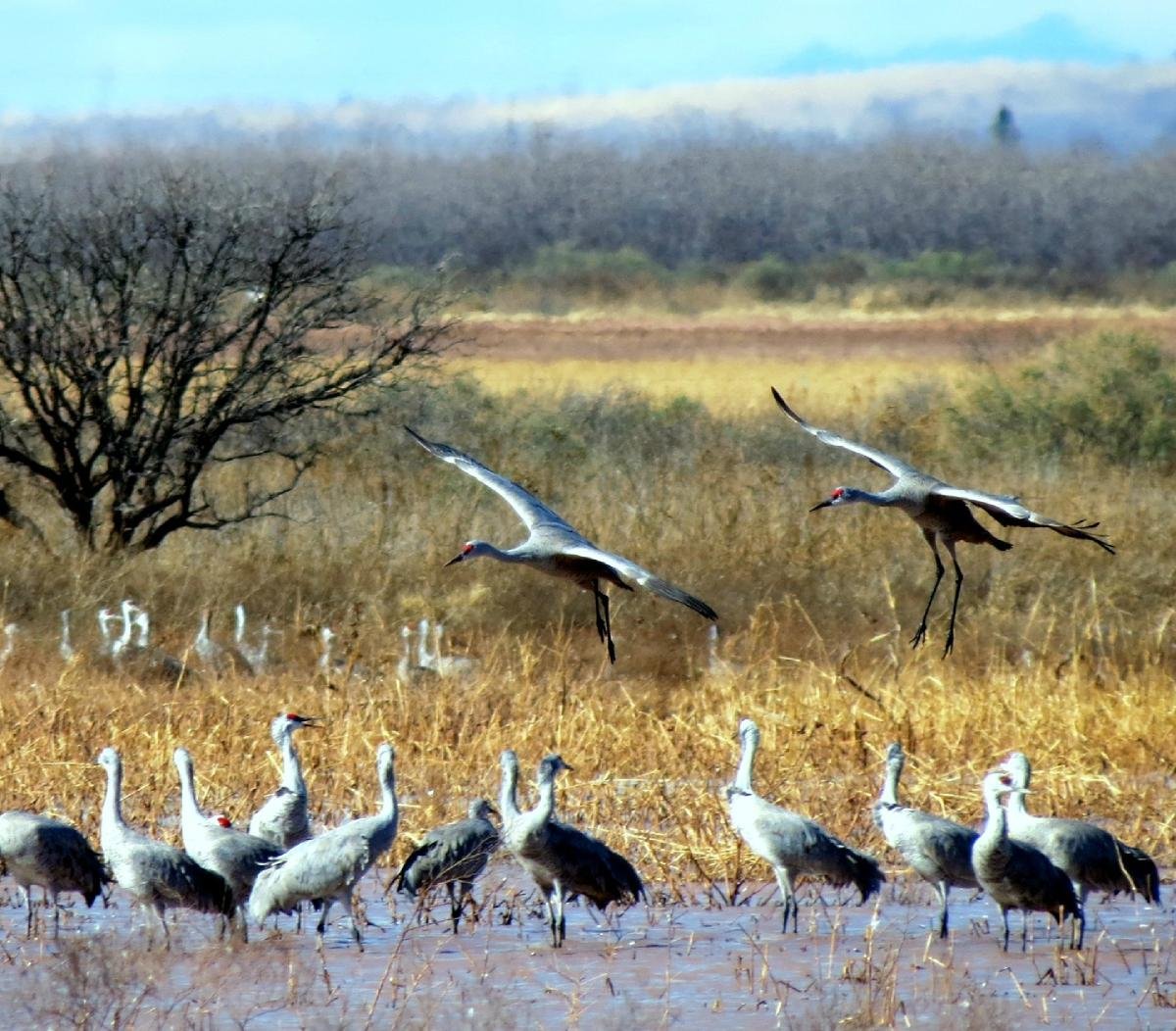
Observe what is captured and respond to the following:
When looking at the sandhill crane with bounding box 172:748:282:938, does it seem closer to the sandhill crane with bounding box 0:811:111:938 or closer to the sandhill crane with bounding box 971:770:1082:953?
the sandhill crane with bounding box 0:811:111:938

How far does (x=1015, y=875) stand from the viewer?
746cm

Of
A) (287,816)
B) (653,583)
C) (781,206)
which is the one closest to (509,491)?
(653,583)

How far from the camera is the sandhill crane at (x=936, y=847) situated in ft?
25.5

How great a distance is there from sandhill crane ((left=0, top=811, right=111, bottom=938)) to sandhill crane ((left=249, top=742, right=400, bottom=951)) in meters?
0.60

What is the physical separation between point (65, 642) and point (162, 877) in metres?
7.00

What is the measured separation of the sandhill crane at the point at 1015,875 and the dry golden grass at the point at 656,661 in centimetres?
127

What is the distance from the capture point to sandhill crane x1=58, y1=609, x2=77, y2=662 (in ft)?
45.9

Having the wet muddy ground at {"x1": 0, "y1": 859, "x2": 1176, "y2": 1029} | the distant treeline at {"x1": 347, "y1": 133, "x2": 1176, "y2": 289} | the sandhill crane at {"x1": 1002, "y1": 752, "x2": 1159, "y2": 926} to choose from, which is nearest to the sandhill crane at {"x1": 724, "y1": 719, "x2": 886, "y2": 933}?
the wet muddy ground at {"x1": 0, "y1": 859, "x2": 1176, "y2": 1029}

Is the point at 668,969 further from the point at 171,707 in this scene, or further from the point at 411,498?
the point at 411,498

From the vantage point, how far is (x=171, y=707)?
37.9 ft

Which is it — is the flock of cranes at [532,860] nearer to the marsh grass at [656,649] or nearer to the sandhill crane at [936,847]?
the sandhill crane at [936,847]

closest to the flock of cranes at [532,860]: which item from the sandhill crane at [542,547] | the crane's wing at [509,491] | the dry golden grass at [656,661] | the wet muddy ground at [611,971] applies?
the wet muddy ground at [611,971]

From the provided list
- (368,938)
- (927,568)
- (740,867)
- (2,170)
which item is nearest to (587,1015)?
(368,938)

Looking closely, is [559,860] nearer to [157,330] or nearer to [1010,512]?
[1010,512]
